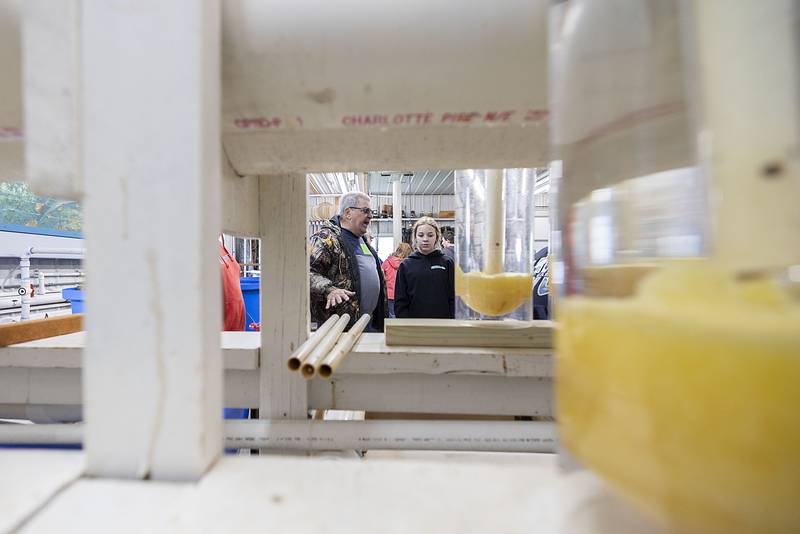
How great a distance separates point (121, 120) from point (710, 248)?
33cm

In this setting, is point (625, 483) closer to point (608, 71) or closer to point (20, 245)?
point (608, 71)

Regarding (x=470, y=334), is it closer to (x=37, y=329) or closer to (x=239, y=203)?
(x=239, y=203)

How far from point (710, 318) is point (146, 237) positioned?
0.97 feet

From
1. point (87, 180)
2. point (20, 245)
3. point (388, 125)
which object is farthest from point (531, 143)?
point (20, 245)

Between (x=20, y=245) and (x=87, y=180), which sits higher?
(x=20, y=245)

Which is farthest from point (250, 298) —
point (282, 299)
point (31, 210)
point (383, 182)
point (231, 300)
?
point (383, 182)

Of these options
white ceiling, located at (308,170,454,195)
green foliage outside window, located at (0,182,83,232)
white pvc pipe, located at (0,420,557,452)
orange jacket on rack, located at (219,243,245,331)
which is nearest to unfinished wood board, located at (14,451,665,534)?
white pvc pipe, located at (0,420,557,452)

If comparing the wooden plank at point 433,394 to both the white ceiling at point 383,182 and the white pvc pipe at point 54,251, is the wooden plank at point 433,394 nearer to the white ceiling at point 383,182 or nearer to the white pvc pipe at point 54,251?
the white pvc pipe at point 54,251

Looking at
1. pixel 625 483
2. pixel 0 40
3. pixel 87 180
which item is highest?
pixel 0 40

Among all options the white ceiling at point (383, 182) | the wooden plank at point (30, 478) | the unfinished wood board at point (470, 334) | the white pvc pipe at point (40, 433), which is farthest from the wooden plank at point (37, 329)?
the white ceiling at point (383, 182)

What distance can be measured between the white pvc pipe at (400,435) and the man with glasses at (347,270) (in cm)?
89

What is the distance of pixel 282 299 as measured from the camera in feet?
2.11

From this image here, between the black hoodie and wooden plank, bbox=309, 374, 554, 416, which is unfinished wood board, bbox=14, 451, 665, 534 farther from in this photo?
the black hoodie

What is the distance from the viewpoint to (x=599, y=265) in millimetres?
226
